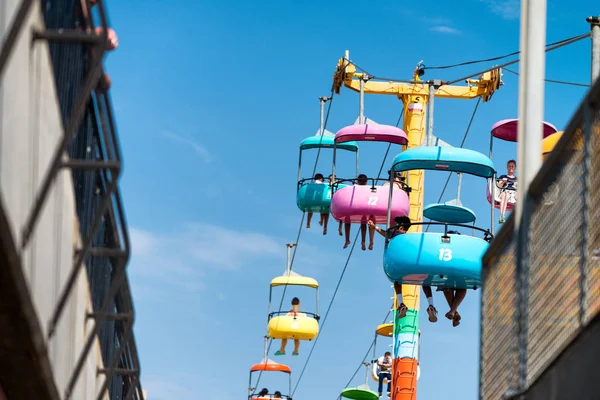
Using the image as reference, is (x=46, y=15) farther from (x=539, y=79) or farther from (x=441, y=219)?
(x=441, y=219)

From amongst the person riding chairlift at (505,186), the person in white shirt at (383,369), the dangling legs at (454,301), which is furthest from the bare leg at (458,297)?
the person in white shirt at (383,369)

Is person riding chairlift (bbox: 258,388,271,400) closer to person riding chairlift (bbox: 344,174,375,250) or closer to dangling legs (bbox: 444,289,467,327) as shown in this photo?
person riding chairlift (bbox: 344,174,375,250)

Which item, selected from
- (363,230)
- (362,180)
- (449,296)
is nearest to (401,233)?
(449,296)

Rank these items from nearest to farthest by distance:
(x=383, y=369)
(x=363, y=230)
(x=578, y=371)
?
(x=578, y=371) → (x=363, y=230) → (x=383, y=369)

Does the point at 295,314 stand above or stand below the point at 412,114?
below

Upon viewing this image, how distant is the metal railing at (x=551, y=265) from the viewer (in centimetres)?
742

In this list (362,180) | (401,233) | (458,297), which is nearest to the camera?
(401,233)

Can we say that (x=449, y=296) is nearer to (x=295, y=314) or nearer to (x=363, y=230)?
(x=363, y=230)

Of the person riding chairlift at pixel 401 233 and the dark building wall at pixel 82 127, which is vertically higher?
the person riding chairlift at pixel 401 233

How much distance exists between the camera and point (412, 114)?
30.5 meters

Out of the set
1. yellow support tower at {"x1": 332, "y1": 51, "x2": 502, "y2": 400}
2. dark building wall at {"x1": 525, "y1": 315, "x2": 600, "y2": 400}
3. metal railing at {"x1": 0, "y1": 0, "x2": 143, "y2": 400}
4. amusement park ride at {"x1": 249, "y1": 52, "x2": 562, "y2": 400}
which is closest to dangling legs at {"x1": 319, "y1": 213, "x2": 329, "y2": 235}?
amusement park ride at {"x1": 249, "y1": 52, "x2": 562, "y2": 400}

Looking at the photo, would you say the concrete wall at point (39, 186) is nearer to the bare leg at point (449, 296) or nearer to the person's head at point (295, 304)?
the bare leg at point (449, 296)

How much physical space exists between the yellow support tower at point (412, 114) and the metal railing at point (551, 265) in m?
17.8

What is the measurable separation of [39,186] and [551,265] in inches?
114
